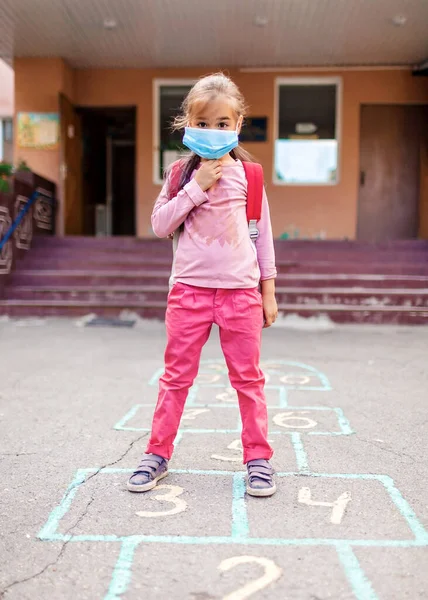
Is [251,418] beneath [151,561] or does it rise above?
above

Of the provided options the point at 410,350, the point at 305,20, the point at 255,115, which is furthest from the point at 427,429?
the point at 255,115

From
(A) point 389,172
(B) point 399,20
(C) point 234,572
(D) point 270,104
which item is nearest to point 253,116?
(D) point 270,104

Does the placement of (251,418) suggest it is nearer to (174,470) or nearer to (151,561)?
(174,470)

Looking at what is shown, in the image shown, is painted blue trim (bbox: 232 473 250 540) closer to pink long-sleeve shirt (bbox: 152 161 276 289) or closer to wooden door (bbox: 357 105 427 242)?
pink long-sleeve shirt (bbox: 152 161 276 289)

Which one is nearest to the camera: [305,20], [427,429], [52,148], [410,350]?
[427,429]

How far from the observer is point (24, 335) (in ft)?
18.9

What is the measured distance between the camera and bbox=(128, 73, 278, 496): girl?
6.77 ft

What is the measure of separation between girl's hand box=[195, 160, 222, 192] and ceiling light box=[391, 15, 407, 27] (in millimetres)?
7356

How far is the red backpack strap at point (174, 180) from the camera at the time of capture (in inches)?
84.3

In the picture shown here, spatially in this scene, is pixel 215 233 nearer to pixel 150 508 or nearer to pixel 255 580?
pixel 150 508

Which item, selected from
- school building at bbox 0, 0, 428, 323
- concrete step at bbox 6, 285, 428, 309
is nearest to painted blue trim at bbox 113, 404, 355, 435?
concrete step at bbox 6, 285, 428, 309

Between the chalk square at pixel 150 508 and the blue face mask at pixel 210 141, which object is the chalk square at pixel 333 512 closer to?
the chalk square at pixel 150 508

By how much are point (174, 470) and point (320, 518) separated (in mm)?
647

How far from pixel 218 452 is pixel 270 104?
8663 millimetres
